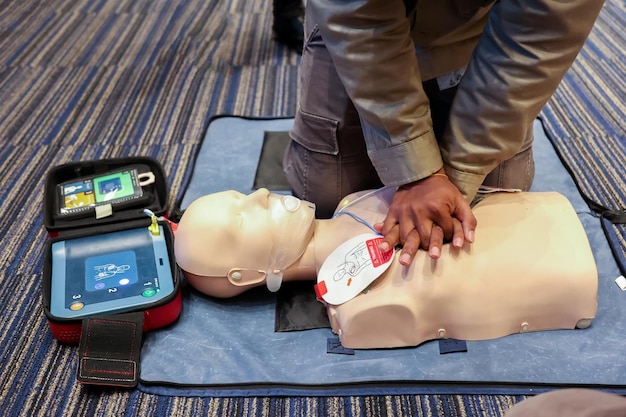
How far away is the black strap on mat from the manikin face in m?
0.14

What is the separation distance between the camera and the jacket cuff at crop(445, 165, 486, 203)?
974 millimetres

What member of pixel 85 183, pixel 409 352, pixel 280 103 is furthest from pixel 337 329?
pixel 280 103

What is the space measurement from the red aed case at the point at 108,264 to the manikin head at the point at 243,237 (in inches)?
3.3

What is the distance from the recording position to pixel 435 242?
2.99ft

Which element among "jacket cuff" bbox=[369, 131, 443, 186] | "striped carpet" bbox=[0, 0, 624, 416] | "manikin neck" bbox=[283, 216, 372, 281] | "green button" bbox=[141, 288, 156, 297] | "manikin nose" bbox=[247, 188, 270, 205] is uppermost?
"jacket cuff" bbox=[369, 131, 443, 186]

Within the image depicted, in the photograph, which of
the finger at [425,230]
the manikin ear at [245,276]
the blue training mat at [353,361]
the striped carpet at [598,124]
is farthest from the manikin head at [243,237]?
the striped carpet at [598,124]

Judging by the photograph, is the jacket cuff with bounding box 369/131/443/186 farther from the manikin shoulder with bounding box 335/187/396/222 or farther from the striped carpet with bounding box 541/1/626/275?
the striped carpet with bounding box 541/1/626/275

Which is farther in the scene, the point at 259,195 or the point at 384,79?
the point at 259,195

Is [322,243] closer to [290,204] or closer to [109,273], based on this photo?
[290,204]

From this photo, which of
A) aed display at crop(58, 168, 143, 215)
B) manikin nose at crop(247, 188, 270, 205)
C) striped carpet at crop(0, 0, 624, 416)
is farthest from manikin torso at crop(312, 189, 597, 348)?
aed display at crop(58, 168, 143, 215)

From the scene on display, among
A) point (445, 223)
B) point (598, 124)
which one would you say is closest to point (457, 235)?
point (445, 223)

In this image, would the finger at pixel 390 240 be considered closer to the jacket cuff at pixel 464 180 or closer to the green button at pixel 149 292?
the jacket cuff at pixel 464 180

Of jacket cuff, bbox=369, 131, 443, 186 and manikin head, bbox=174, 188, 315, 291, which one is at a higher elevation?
jacket cuff, bbox=369, 131, 443, 186

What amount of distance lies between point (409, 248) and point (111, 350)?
53 cm
